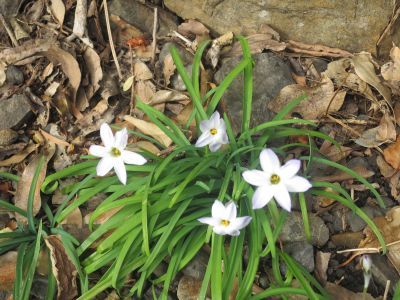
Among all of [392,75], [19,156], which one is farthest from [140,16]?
[392,75]

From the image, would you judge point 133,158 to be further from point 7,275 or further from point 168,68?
point 168,68

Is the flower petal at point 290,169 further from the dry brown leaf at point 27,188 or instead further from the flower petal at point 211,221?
the dry brown leaf at point 27,188

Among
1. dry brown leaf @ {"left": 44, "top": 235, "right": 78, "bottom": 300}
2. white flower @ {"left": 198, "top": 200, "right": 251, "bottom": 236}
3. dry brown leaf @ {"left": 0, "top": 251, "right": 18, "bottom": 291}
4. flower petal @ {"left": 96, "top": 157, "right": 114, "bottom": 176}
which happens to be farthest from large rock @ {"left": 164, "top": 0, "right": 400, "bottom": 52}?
dry brown leaf @ {"left": 0, "top": 251, "right": 18, "bottom": 291}

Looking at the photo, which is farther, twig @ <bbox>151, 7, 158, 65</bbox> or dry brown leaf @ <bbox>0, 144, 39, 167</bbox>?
twig @ <bbox>151, 7, 158, 65</bbox>

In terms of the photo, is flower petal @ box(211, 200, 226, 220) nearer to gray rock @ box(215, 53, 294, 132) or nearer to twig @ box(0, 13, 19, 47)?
gray rock @ box(215, 53, 294, 132)

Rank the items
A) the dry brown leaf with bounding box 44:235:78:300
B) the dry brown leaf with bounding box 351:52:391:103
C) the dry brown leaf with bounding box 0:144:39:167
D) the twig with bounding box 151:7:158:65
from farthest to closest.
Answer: the twig with bounding box 151:7:158:65 < the dry brown leaf with bounding box 351:52:391:103 < the dry brown leaf with bounding box 0:144:39:167 < the dry brown leaf with bounding box 44:235:78:300

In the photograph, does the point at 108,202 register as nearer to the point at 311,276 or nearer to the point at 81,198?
the point at 81,198
